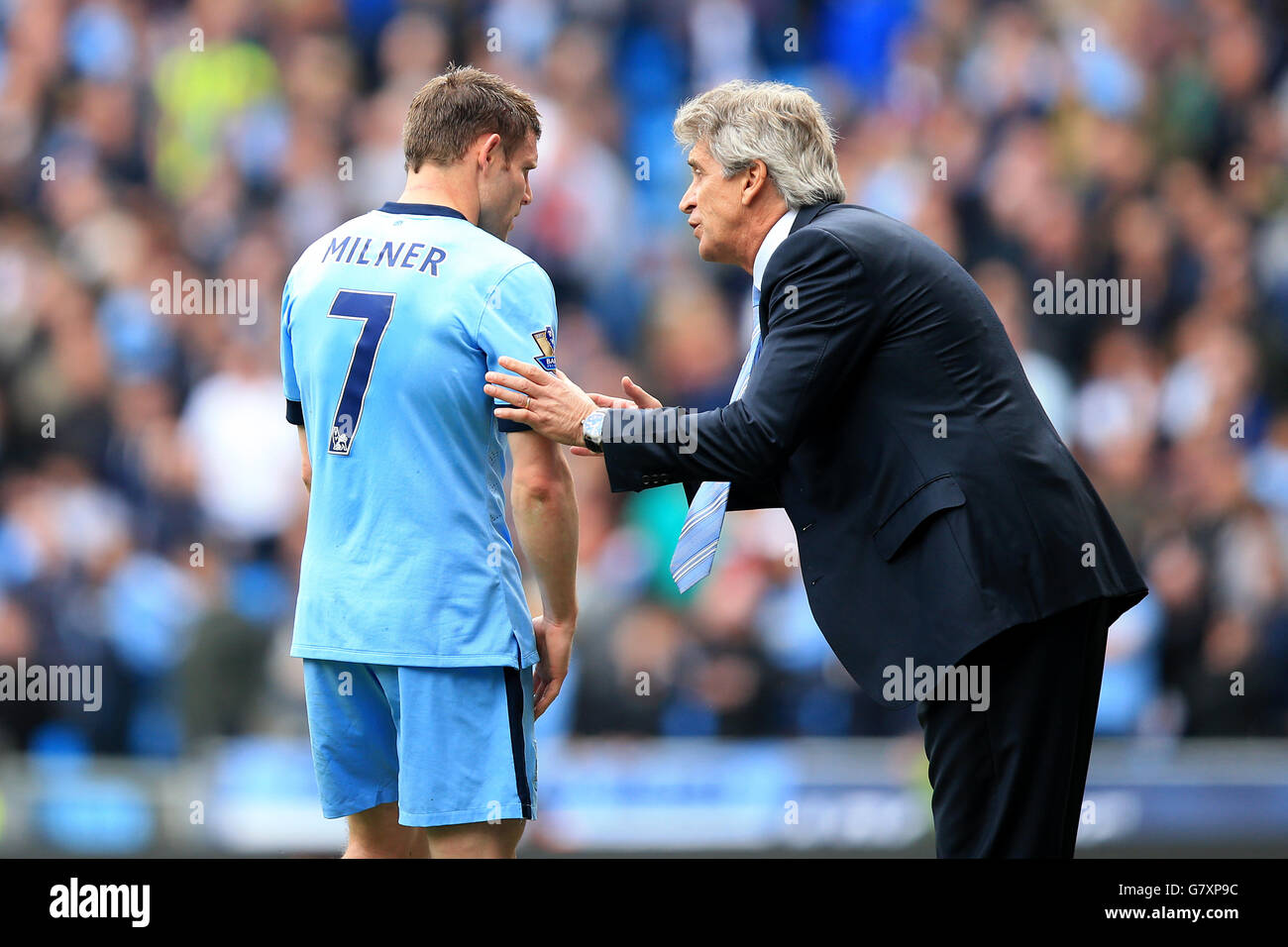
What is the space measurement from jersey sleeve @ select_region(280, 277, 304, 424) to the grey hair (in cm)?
98

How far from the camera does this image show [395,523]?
2914 millimetres

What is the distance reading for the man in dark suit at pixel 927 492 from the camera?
2.84 meters

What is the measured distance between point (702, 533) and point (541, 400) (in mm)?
596

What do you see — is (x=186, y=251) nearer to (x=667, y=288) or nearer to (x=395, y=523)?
(x=667, y=288)

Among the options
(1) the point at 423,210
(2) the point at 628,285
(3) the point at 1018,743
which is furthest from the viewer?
(2) the point at 628,285

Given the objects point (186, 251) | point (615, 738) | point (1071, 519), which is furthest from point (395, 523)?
point (186, 251)

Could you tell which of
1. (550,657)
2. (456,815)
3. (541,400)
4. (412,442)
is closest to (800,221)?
(541,400)

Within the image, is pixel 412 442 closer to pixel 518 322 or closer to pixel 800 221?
pixel 518 322

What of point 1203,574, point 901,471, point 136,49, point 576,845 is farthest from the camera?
point 136,49

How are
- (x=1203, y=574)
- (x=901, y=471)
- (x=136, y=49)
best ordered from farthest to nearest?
(x=136, y=49) < (x=1203, y=574) < (x=901, y=471)

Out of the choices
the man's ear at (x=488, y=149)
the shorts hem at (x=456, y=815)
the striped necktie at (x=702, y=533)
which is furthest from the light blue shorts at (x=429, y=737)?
the man's ear at (x=488, y=149)

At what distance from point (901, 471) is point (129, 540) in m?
4.33

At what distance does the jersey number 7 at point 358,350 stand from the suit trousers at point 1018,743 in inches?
50.6

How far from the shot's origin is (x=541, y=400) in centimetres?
294
